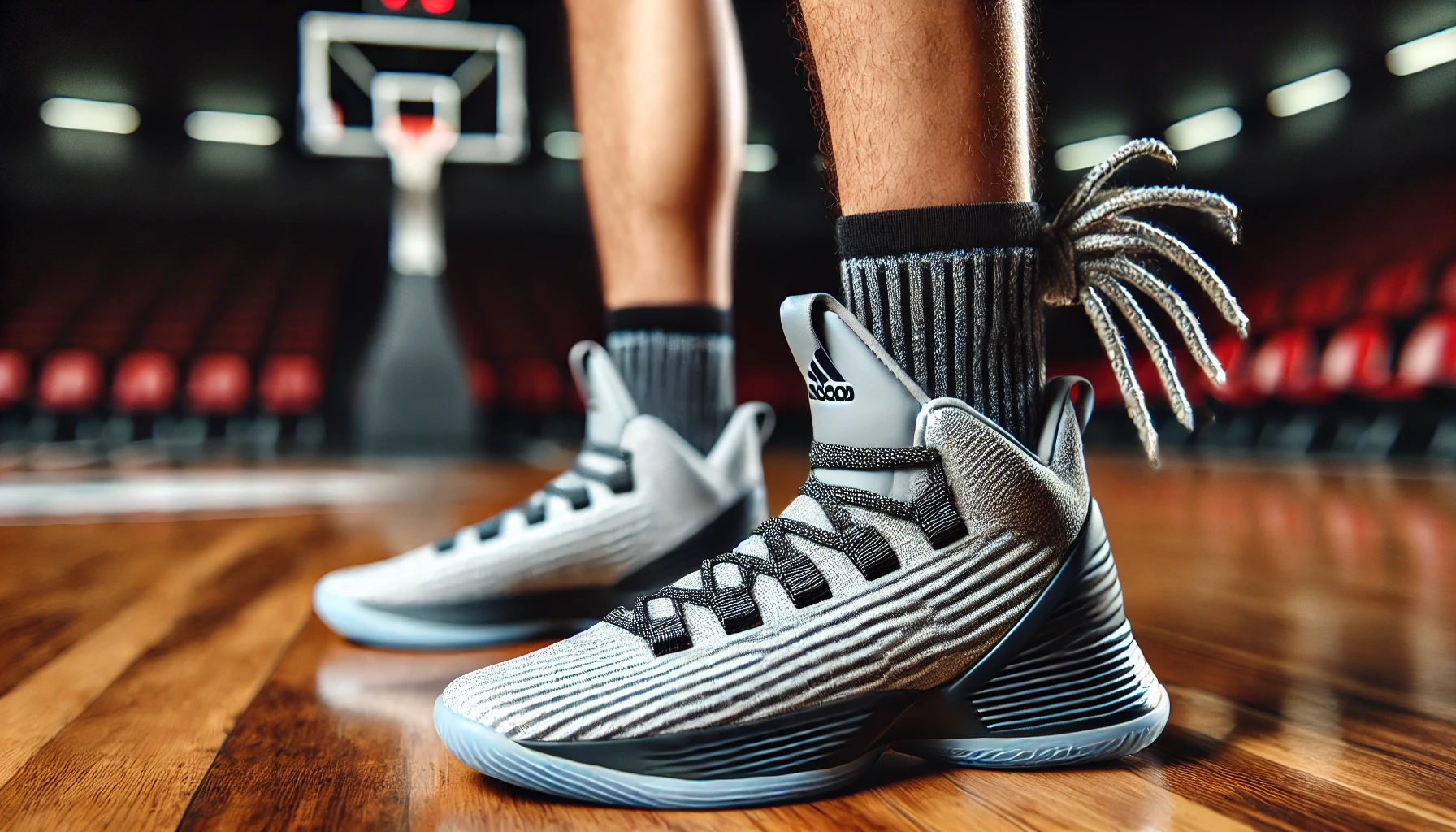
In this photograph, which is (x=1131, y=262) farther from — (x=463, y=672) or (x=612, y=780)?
(x=463, y=672)

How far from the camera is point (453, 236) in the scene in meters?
6.36

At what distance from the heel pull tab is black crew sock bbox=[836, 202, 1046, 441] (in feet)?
0.03

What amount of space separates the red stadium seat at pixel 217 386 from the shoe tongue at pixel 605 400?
445 centimetres

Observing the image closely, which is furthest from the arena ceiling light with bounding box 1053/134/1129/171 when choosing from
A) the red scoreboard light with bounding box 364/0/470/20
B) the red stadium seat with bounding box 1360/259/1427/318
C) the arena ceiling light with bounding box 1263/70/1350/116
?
the red scoreboard light with bounding box 364/0/470/20

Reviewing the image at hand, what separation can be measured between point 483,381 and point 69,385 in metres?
1.92

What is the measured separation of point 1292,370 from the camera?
328 cm

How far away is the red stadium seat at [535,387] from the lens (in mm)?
4715

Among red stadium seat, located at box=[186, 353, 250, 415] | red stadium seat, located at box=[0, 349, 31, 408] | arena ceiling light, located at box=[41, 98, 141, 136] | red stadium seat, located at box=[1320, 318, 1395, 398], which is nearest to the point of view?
red stadium seat, located at box=[1320, 318, 1395, 398]

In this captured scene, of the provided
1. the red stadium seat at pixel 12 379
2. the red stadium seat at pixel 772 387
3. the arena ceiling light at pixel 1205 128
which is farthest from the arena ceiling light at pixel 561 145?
the arena ceiling light at pixel 1205 128

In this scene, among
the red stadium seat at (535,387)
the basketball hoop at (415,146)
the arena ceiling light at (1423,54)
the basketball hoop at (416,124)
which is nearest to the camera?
the basketball hoop at (415,146)

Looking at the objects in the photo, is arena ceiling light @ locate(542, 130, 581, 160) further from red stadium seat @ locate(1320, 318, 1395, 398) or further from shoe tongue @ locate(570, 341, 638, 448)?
shoe tongue @ locate(570, 341, 638, 448)

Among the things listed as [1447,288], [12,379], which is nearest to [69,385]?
[12,379]

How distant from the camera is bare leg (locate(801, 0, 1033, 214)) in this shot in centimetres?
34

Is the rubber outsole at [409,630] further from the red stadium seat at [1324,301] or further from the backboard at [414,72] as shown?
the backboard at [414,72]
